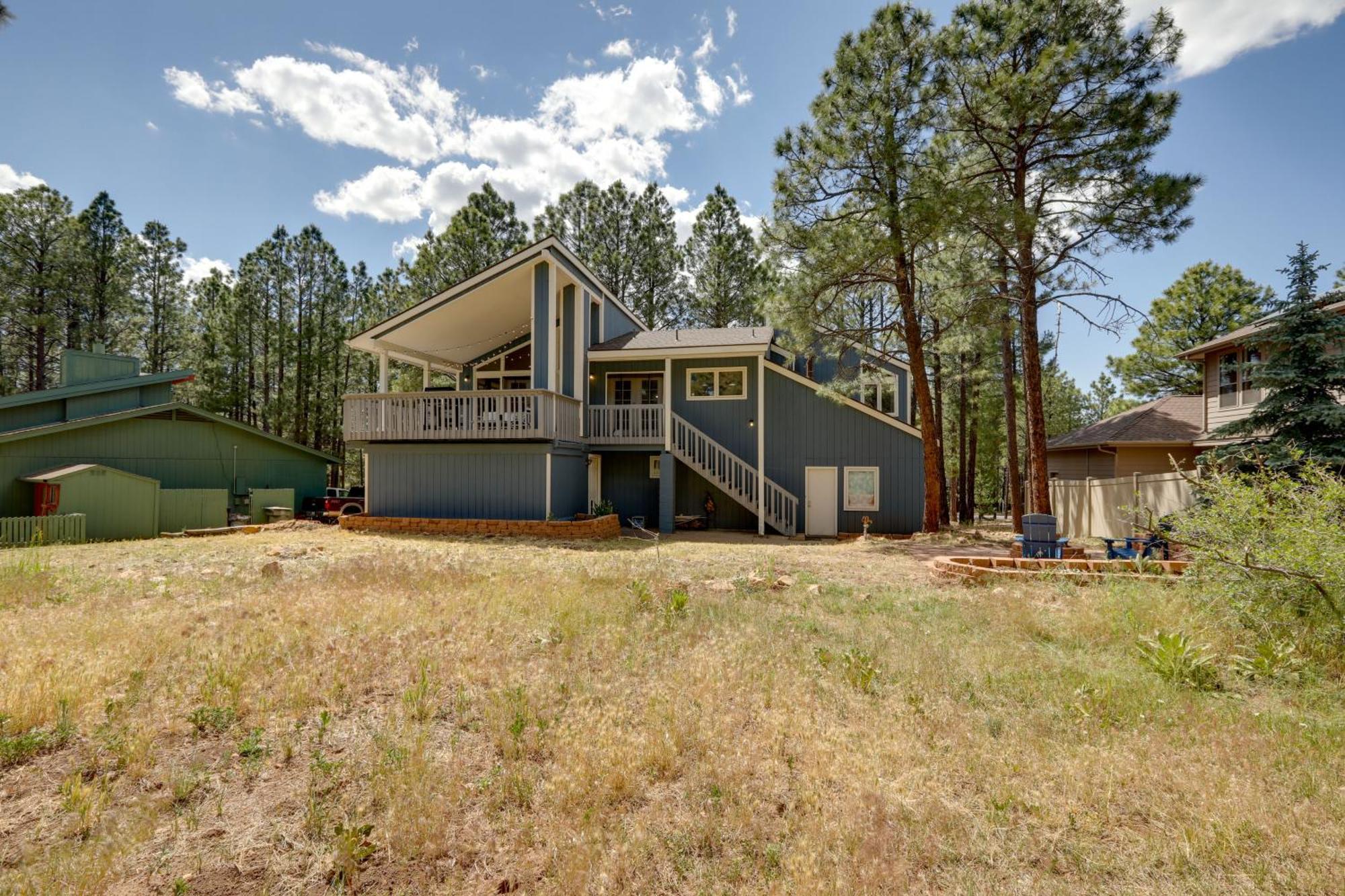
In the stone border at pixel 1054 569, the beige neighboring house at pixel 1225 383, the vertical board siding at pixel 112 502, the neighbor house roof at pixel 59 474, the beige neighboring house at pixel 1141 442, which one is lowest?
the stone border at pixel 1054 569

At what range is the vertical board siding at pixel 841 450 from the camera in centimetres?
1520

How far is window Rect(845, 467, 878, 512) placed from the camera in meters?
15.4

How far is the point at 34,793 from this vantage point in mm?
3059

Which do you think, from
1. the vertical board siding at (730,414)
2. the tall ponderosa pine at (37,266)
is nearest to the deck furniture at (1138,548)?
the vertical board siding at (730,414)

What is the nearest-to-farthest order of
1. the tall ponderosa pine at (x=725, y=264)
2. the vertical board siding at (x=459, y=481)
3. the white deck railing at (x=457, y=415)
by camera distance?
the white deck railing at (x=457, y=415) → the vertical board siding at (x=459, y=481) → the tall ponderosa pine at (x=725, y=264)

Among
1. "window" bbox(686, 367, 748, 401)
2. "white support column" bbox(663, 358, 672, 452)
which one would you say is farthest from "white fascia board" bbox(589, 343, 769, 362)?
"window" bbox(686, 367, 748, 401)

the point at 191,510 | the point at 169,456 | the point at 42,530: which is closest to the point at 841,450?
the point at 191,510

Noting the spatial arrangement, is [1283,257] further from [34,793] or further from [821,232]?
[34,793]

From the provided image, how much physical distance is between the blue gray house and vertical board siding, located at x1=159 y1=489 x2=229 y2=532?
5.81m

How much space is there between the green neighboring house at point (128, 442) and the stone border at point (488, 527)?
629 cm

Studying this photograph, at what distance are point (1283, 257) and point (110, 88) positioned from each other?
71.1 ft

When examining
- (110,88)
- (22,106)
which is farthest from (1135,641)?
(110,88)

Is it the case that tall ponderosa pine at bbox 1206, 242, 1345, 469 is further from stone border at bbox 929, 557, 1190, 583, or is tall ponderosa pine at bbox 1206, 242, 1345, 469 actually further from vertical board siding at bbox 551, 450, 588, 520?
vertical board siding at bbox 551, 450, 588, 520

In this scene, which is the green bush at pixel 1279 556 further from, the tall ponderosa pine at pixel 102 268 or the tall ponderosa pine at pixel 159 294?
the tall ponderosa pine at pixel 159 294
